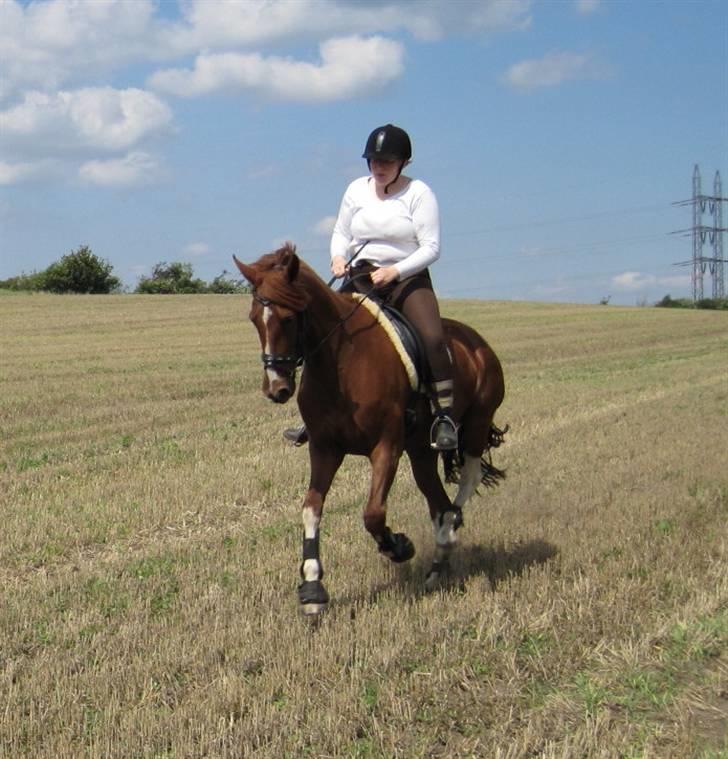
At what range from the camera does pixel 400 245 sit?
23.3ft

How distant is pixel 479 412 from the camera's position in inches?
322

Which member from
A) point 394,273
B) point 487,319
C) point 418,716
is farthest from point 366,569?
point 487,319

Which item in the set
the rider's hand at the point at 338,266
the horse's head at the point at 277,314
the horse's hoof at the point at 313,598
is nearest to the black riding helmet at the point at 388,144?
the rider's hand at the point at 338,266

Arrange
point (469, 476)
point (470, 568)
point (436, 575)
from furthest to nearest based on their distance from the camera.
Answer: point (469, 476) → point (470, 568) → point (436, 575)

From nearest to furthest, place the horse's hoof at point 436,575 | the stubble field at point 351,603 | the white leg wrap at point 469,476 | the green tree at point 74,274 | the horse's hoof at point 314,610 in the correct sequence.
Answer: the stubble field at point 351,603 < the horse's hoof at point 314,610 < the horse's hoof at point 436,575 < the white leg wrap at point 469,476 < the green tree at point 74,274

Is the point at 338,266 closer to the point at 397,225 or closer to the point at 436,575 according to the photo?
the point at 397,225

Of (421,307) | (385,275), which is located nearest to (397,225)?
(385,275)

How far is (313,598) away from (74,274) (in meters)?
67.8

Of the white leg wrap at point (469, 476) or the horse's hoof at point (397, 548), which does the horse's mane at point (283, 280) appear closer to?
the horse's hoof at point (397, 548)

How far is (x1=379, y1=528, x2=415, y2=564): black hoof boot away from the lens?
22.2ft

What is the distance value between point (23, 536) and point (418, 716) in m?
4.84

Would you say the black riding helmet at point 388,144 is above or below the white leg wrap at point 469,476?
above

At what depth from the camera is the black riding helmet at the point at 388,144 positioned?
681 cm

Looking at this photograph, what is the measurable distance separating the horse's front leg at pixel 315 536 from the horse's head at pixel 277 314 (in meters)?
0.80
